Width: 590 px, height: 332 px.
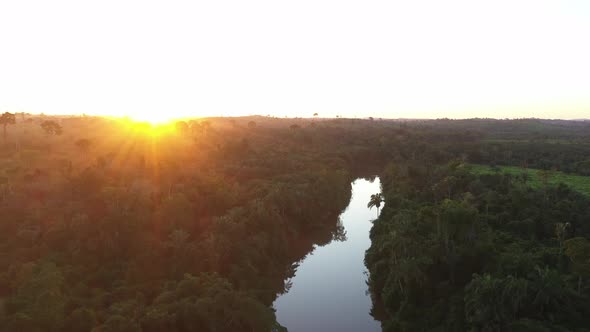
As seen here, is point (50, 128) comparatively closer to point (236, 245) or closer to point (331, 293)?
point (236, 245)

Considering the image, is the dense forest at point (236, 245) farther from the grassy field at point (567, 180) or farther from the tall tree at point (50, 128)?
the grassy field at point (567, 180)

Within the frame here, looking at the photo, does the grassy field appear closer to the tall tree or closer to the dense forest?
the dense forest

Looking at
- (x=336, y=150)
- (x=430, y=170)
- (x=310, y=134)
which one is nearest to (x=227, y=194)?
(x=430, y=170)

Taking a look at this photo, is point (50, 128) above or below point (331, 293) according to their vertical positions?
above

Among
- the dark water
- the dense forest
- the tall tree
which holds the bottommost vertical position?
the dark water

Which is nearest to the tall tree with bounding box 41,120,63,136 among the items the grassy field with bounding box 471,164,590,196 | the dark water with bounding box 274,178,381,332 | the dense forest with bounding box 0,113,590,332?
the dense forest with bounding box 0,113,590,332

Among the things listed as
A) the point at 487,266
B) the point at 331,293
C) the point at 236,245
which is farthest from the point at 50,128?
the point at 487,266
